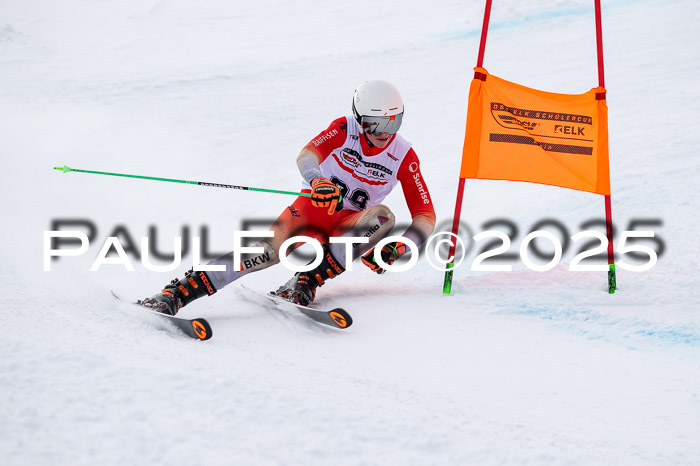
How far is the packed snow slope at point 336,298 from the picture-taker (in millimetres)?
1994

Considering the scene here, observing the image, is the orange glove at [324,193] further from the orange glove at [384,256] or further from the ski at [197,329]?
the ski at [197,329]

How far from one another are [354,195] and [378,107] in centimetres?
58

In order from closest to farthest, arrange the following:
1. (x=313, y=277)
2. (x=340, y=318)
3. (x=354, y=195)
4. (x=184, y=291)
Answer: (x=340, y=318), (x=184, y=291), (x=313, y=277), (x=354, y=195)

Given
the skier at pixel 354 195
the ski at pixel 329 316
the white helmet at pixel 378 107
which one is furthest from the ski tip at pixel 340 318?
the white helmet at pixel 378 107

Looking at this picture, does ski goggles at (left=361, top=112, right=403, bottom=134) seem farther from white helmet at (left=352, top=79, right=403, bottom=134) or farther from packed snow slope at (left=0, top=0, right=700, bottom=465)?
packed snow slope at (left=0, top=0, right=700, bottom=465)

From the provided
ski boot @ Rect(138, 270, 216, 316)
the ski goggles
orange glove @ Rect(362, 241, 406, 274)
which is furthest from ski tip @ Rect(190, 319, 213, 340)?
the ski goggles

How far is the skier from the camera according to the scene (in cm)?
388

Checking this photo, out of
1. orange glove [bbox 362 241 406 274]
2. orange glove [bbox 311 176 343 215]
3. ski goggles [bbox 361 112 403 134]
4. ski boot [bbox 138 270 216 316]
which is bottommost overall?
ski boot [bbox 138 270 216 316]

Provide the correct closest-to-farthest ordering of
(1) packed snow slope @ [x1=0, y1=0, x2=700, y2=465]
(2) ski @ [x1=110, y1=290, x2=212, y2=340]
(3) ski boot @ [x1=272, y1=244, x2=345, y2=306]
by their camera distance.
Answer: (1) packed snow slope @ [x1=0, y1=0, x2=700, y2=465], (2) ski @ [x1=110, y1=290, x2=212, y2=340], (3) ski boot @ [x1=272, y1=244, x2=345, y2=306]

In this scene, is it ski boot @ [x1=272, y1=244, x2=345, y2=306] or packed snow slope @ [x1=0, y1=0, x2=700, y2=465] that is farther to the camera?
ski boot @ [x1=272, y1=244, x2=345, y2=306]

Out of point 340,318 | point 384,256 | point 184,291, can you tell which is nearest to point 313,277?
point 384,256

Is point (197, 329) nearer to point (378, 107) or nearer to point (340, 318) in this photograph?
point (340, 318)

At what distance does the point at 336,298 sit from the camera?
13.8 ft

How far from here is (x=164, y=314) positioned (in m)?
3.34
